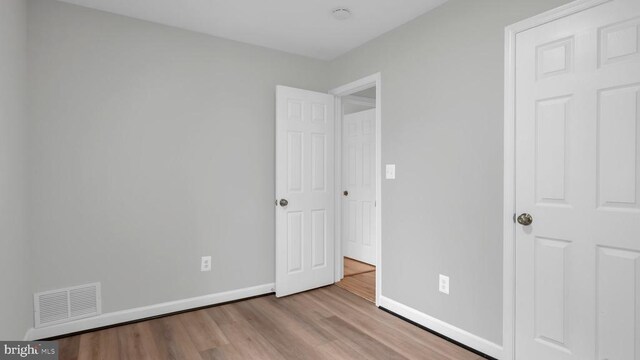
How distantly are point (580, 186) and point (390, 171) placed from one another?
54.8 inches

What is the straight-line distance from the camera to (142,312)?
2.68 m

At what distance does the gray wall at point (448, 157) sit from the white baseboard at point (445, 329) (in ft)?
0.13

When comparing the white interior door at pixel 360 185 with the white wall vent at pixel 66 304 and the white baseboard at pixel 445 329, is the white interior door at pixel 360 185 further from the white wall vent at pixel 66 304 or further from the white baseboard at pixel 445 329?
the white wall vent at pixel 66 304

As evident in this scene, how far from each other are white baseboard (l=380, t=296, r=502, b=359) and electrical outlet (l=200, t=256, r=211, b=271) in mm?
1612

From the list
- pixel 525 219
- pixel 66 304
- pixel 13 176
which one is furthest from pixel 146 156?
pixel 525 219

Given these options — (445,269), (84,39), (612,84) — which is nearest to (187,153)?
(84,39)

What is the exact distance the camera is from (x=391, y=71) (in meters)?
2.87

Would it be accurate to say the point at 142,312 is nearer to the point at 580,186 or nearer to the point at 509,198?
the point at 509,198

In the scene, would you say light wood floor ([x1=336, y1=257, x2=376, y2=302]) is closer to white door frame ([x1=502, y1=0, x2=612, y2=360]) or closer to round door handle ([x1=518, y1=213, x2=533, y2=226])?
white door frame ([x1=502, y1=0, x2=612, y2=360])

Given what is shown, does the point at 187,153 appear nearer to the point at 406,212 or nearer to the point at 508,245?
the point at 406,212

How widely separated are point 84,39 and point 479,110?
295 centimetres

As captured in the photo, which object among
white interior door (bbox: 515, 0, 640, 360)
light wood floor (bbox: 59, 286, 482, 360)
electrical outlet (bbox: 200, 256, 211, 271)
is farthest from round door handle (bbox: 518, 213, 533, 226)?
electrical outlet (bbox: 200, 256, 211, 271)

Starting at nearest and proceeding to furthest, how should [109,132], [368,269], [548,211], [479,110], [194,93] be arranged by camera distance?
[548,211], [479,110], [109,132], [194,93], [368,269]

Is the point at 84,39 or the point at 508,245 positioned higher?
the point at 84,39
